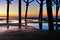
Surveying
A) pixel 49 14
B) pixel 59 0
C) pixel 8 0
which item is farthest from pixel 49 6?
pixel 59 0

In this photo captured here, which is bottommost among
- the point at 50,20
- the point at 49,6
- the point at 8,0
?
the point at 50,20

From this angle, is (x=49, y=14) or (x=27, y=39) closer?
(x=27, y=39)

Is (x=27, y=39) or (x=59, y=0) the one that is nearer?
(x=27, y=39)

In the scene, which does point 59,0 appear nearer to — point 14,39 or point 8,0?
point 8,0

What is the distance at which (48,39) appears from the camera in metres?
5.64

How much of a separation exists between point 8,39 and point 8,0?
9.88m

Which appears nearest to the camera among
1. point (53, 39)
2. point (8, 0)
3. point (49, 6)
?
point (53, 39)

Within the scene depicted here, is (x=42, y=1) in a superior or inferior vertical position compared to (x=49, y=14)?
superior

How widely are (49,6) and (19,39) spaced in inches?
104

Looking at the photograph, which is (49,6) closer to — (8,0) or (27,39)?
(27,39)

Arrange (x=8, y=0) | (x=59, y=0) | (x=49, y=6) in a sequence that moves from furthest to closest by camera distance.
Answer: (x=59, y=0)
(x=8, y=0)
(x=49, y=6)

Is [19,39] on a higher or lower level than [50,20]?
lower

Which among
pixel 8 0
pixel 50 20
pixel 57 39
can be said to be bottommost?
pixel 57 39

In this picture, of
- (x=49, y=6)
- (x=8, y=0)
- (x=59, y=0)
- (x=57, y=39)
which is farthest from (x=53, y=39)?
(x=59, y=0)
